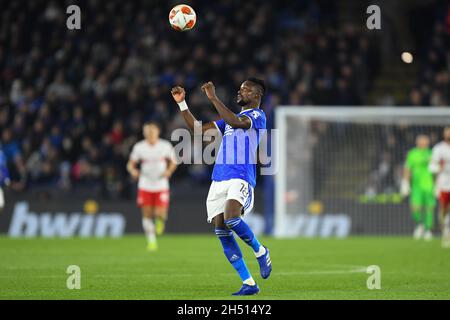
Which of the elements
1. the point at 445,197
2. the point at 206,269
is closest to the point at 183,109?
the point at 206,269

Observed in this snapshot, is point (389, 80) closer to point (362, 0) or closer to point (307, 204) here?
point (362, 0)

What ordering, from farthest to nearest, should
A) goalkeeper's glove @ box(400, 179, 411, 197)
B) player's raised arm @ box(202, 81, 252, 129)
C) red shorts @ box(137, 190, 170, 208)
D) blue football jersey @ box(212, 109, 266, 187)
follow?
1. goalkeeper's glove @ box(400, 179, 411, 197)
2. red shorts @ box(137, 190, 170, 208)
3. blue football jersey @ box(212, 109, 266, 187)
4. player's raised arm @ box(202, 81, 252, 129)

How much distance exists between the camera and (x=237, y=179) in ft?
34.4

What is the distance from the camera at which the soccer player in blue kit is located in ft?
34.0

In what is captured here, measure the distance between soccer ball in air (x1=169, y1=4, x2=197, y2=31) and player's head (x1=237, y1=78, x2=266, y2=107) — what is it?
1.15 meters

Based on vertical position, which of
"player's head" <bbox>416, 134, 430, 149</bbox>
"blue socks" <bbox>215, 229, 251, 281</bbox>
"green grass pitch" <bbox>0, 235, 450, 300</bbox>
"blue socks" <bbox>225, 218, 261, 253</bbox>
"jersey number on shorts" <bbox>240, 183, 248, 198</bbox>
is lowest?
"green grass pitch" <bbox>0, 235, 450, 300</bbox>

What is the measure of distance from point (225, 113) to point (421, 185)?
546 inches

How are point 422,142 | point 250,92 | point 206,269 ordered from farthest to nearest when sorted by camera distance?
point 422,142, point 206,269, point 250,92

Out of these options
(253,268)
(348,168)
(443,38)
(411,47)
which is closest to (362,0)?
(411,47)

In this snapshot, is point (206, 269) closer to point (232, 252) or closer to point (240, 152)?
point (232, 252)

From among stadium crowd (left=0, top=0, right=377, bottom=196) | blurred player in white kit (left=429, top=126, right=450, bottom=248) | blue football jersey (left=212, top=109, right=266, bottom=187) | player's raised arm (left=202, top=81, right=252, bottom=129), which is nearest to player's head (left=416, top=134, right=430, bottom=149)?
blurred player in white kit (left=429, top=126, right=450, bottom=248)

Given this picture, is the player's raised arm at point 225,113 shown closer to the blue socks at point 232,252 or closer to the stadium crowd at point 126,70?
the blue socks at point 232,252

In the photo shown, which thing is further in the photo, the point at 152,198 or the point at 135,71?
A: the point at 135,71

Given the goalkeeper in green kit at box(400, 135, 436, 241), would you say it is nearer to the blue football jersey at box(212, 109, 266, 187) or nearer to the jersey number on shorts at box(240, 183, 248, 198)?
the blue football jersey at box(212, 109, 266, 187)
